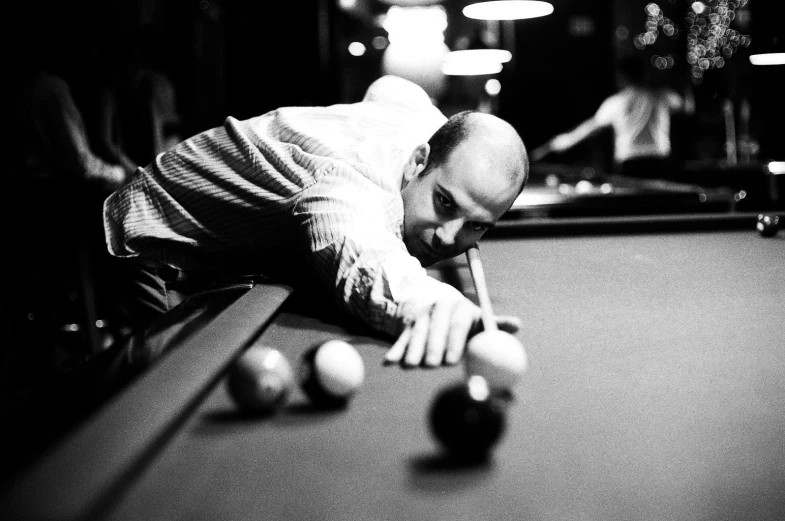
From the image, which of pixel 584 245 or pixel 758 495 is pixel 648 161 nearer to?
pixel 584 245

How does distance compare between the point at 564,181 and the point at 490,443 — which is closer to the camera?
the point at 490,443

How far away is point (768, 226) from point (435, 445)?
91.0 inches

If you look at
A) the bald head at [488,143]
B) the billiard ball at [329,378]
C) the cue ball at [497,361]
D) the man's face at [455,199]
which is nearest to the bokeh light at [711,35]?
the bald head at [488,143]

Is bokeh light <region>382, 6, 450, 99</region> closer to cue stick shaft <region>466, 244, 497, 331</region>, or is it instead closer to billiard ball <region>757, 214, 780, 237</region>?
billiard ball <region>757, 214, 780, 237</region>

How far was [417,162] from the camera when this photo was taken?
1935 millimetres

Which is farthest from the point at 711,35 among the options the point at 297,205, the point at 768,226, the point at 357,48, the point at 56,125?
the point at 297,205

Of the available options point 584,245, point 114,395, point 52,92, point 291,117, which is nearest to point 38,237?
point 52,92

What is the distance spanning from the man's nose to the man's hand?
432mm

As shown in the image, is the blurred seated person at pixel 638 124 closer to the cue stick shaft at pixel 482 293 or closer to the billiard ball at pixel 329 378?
the cue stick shaft at pixel 482 293

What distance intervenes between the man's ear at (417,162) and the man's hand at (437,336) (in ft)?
1.94

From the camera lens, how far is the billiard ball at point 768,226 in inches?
110

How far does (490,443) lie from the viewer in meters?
0.86

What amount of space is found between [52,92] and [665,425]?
423 cm

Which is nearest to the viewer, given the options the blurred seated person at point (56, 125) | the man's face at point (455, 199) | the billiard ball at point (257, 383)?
the billiard ball at point (257, 383)
